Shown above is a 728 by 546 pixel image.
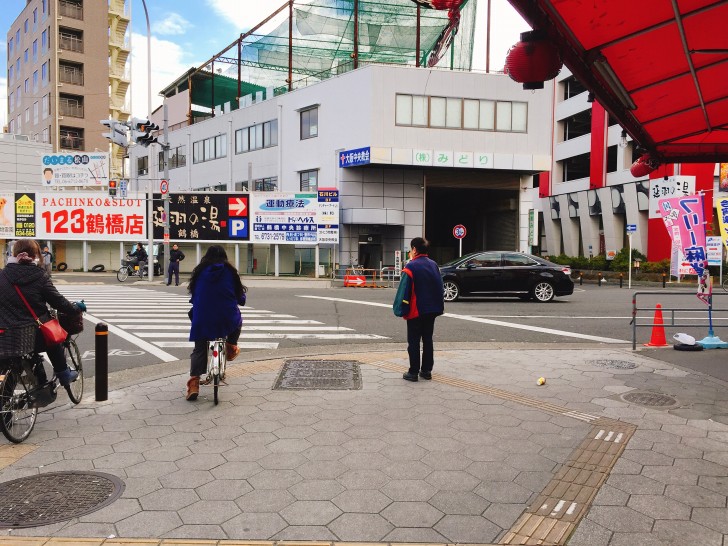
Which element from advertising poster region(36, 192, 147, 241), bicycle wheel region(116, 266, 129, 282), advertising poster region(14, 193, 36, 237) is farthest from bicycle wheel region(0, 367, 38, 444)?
advertising poster region(14, 193, 36, 237)

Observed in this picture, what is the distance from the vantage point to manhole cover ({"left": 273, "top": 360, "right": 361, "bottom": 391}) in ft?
21.5

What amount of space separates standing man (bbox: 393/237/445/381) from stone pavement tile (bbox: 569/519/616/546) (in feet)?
11.6

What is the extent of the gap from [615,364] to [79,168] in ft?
131

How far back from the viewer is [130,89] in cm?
5678

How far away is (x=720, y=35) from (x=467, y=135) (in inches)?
1063

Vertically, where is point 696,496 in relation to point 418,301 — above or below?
below

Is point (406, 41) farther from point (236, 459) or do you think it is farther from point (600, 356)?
point (236, 459)

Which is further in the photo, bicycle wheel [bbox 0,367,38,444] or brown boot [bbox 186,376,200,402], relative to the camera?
brown boot [bbox 186,376,200,402]

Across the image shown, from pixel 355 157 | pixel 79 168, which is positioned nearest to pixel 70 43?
pixel 79 168

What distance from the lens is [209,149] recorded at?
43094 mm

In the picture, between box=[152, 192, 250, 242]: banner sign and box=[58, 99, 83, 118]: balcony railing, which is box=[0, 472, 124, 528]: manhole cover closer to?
box=[152, 192, 250, 242]: banner sign

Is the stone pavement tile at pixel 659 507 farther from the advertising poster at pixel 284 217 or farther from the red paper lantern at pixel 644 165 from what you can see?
the advertising poster at pixel 284 217

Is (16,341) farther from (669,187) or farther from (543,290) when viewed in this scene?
(669,187)

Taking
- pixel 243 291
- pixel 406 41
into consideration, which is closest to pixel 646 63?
pixel 243 291
